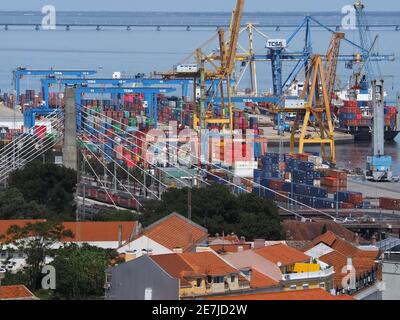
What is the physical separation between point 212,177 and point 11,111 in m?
12.6

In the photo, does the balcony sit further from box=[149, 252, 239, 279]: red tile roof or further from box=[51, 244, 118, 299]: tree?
box=[51, 244, 118, 299]: tree

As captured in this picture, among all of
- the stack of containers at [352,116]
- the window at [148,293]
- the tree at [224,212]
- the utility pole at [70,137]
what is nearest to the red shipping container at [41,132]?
the utility pole at [70,137]

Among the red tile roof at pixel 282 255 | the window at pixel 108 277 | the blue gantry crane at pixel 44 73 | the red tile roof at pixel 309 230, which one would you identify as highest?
the blue gantry crane at pixel 44 73

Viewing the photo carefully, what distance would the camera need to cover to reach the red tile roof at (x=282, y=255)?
19.7 feet

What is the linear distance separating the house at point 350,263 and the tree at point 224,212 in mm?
891

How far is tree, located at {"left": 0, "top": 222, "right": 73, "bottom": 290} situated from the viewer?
21.4ft

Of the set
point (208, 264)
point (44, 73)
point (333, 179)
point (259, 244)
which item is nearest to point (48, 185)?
point (259, 244)

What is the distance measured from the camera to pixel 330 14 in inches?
2015

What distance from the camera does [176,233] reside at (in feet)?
23.8

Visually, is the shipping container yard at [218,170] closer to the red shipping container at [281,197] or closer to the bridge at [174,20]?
the red shipping container at [281,197]

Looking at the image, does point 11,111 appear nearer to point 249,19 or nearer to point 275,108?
point 275,108

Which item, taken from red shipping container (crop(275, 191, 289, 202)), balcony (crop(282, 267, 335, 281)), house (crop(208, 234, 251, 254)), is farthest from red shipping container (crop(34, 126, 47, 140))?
balcony (crop(282, 267, 335, 281))

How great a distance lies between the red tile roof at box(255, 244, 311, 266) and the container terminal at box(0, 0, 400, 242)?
382 cm

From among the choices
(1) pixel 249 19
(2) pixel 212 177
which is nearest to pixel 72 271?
(2) pixel 212 177
